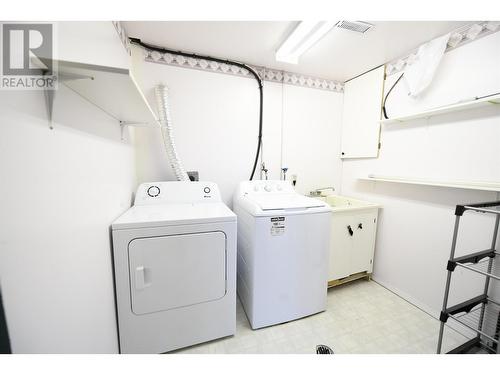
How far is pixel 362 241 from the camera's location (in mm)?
2176

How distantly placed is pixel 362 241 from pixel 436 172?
3.15 feet

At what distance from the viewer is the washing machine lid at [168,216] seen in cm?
121

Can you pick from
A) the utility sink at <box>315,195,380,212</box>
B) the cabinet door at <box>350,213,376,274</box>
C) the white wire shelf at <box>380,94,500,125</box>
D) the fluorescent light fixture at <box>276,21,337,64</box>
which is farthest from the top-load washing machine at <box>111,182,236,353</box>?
the white wire shelf at <box>380,94,500,125</box>

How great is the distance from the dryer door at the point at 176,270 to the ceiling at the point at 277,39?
1.70 meters

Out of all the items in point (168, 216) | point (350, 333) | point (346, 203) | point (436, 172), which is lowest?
point (350, 333)

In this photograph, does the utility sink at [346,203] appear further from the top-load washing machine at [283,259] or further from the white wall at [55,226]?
the white wall at [55,226]

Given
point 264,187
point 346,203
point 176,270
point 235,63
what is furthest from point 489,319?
point 235,63

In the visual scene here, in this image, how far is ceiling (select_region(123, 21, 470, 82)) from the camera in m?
1.57

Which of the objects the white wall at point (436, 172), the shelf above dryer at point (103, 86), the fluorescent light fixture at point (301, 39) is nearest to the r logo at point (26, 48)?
the shelf above dryer at point (103, 86)

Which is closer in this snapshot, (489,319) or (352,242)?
(489,319)

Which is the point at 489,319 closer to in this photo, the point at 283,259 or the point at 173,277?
the point at 283,259

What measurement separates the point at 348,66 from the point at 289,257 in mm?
2227

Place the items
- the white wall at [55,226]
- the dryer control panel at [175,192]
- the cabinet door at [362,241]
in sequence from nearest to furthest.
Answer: the white wall at [55,226], the dryer control panel at [175,192], the cabinet door at [362,241]

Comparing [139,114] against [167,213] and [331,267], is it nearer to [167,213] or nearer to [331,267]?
[167,213]
